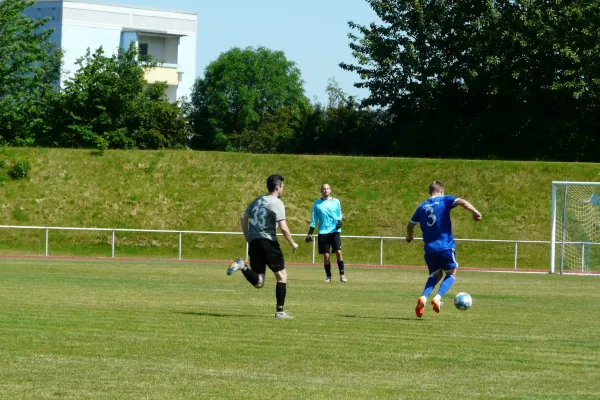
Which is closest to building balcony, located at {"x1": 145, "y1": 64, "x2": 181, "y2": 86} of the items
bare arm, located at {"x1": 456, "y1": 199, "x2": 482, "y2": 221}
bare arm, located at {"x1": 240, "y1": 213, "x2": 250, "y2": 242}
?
bare arm, located at {"x1": 240, "y1": 213, "x2": 250, "y2": 242}

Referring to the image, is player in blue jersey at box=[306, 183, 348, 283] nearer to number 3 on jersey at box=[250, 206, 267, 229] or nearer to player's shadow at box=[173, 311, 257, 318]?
player's shadow at box=[173, 311, 257, 318]

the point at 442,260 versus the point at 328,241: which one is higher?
the point at 442,260

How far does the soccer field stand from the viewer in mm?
8102

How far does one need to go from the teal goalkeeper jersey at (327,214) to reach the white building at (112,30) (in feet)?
208

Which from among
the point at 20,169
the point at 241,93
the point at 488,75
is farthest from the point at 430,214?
the point at 241,93

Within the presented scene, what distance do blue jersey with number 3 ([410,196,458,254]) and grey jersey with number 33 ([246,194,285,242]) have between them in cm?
189

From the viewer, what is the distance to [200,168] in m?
45.2

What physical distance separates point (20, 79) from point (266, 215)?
3750cm

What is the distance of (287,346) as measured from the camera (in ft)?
35.0

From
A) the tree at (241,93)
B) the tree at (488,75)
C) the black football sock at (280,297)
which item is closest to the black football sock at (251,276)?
the black football sock at (280,297)

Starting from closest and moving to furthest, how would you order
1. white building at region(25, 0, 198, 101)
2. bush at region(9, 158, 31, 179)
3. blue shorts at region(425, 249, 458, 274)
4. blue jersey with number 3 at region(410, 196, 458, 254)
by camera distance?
blue jersey with number 3 at region(410, 196, 458, 254), blue shorts at region(425, 249, 458, 274), bush at region(9, 158, 31, 179), white building at region(25, 0, 198, 101)

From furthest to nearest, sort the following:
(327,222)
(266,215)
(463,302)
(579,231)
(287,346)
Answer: (579,231)
(327,222)
(463,302)
(266,215)
(287,346)

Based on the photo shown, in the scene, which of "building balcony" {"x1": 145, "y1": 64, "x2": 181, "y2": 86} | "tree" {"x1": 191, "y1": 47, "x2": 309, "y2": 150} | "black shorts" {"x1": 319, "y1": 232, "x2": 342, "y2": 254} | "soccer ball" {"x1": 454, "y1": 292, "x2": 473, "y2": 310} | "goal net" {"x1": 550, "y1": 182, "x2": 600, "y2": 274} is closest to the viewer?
"soccer ball" {"x1": 454, "y1": 292, "x2": 473, "y2": 310}

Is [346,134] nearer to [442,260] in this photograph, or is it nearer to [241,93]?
[442,260]
